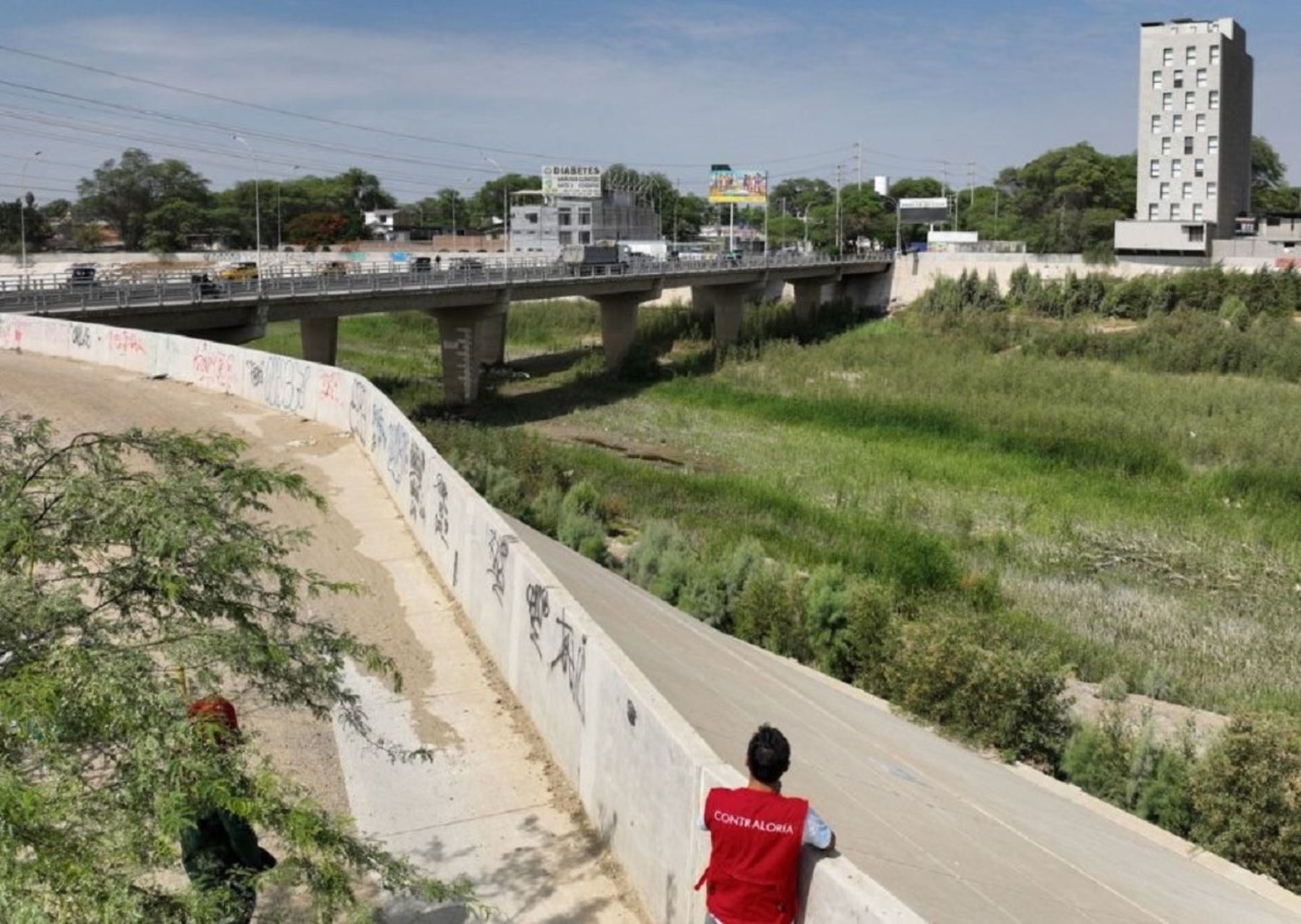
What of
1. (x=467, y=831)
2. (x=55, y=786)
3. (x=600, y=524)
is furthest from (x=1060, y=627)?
(x=55, y=786)

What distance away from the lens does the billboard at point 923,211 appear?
118m

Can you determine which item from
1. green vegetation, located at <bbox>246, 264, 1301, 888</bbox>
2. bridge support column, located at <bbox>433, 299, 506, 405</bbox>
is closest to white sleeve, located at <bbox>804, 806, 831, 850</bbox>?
green vegetation, located at <bbox>246, 264, 1301, 888</bbox>

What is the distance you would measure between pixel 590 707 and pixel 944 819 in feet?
12.9

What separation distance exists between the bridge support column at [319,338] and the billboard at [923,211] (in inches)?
2949

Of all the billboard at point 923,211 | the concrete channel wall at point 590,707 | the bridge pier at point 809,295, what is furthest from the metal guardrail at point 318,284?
the billboard at point 923,211

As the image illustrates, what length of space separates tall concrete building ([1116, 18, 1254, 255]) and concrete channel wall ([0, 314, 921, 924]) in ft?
287

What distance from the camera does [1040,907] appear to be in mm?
10234

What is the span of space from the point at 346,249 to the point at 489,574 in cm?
12180

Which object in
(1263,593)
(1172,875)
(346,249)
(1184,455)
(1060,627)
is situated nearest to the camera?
(1172,875)

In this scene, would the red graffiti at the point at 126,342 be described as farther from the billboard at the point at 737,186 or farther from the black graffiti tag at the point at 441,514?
the billboard at the point at 737,186

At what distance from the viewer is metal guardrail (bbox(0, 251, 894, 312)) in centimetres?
3978

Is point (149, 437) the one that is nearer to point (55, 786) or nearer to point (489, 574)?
point (55, 786)

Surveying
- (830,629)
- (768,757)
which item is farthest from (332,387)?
(768,757)

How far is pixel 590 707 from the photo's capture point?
9.98 m
